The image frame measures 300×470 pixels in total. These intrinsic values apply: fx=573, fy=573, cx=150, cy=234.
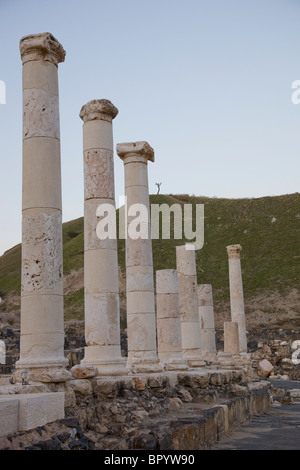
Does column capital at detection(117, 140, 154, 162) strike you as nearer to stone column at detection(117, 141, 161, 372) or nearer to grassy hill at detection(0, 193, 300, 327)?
stone column at detection(117, 141, 161, 372)

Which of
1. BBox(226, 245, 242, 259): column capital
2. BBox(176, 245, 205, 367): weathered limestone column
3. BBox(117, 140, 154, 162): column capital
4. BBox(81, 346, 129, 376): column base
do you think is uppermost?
BBox(117, 140, 154, 162): column capital

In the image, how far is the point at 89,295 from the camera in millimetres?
13836

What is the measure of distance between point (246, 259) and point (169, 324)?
49375mm

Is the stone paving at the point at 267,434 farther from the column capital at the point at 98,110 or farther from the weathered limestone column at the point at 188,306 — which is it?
the column capital at the point at 98,110

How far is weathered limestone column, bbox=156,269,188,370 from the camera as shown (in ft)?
59.5

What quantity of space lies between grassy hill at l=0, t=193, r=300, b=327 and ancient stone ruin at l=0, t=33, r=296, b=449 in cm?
3497

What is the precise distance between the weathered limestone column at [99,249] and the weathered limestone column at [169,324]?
4.54 m

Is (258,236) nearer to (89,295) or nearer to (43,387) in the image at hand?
(89,295)

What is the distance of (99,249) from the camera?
13977 mm

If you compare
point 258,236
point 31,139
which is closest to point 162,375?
point 31,139

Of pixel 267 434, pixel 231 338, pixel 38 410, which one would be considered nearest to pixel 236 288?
pixel 231 338

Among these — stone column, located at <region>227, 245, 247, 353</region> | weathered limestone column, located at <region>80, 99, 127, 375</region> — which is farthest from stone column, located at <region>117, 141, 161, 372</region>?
stone column, located at <region>227, 245, 247, 353</region>

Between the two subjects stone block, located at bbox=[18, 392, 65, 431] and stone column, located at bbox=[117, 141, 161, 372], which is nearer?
stone block, located at bbox=[18, 392, 65, 431]
